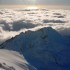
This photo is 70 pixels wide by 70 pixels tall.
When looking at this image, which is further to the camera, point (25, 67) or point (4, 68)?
point (25, 67)

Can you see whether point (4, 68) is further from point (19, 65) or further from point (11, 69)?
point (19, 65)

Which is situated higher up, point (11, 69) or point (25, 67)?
point (25, 67)

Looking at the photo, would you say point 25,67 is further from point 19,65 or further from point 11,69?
point 11,69

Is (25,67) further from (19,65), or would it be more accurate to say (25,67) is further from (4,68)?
(4,68)

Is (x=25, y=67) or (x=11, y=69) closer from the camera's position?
→ (x=11, y=69)

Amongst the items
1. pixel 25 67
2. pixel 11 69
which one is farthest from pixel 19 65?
pixel 11 69

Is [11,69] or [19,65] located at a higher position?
[19,65]

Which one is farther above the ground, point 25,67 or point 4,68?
point 25,67
